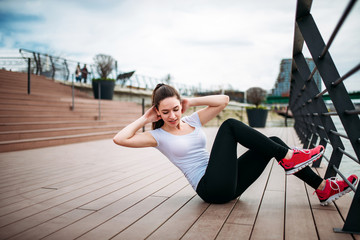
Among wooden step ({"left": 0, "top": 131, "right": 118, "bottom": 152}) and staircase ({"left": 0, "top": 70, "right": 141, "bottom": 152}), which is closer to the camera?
wooden step ({"left": 0, "top": 131, "right": 118, "bottom": 152})

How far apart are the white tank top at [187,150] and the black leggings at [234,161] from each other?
9 centimetres

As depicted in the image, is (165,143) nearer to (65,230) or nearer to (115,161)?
(65,230)

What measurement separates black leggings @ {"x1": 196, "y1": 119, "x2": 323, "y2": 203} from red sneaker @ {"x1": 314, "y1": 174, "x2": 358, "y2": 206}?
0.19 ft

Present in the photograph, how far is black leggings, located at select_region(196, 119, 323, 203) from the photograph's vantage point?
5.82ft

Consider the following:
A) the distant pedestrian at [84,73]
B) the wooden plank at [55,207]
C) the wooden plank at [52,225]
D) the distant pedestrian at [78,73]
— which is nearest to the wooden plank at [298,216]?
the wooden plank at [55,207]

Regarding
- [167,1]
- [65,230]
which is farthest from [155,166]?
[167,1]

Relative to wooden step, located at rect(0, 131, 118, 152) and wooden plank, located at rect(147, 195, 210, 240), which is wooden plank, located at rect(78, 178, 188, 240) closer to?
wooden plank, located at rect(147, 195, 210, 240)

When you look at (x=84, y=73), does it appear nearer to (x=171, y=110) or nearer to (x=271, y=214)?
(x=171, y=110)

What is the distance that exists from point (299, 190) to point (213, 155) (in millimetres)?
993

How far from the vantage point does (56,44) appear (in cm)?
2220

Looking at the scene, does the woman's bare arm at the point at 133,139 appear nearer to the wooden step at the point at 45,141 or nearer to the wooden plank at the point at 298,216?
the wooden plank at the point at 298,216

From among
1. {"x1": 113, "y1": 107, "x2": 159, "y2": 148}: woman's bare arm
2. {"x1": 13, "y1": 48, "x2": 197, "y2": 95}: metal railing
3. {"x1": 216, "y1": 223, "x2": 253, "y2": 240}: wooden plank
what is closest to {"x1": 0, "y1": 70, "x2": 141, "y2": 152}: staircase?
{"x1": 13, "y1": 48, "x2": 197, "y2": 95}: metal railing

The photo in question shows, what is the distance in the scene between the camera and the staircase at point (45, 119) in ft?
18.8

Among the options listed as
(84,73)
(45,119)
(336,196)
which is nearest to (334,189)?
(336,196)
